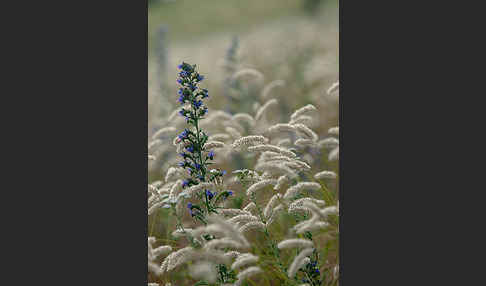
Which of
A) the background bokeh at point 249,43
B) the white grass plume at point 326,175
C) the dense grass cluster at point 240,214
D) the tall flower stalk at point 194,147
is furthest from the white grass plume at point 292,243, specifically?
the background bokeh at point 249,43

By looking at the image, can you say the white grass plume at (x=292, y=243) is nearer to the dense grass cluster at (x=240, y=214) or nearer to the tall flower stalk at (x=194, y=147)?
the dense grass cluster at (x=240, y=214)


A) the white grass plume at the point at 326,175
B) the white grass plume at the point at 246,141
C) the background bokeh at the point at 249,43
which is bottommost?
the white grass plume at the point at 326,175

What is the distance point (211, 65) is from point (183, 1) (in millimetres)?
3798

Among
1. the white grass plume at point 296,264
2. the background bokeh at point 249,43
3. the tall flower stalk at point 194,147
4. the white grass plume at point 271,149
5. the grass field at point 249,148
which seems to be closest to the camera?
the white grass plume at point 296,264

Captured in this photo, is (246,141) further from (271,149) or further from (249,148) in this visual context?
(271,149)

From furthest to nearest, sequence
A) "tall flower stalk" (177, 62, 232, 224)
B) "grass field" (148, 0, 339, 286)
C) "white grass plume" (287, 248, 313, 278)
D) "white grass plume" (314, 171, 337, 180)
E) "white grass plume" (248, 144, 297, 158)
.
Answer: "white grass plume" (314, 171, 337, 180), "tall flower stalk" (177, 62, 232, 224), "white grass plume" (248, 144, 297, 158), "grass field" (148, 0, 339, 286), "white grass plume" (287, 248, 313, 278)

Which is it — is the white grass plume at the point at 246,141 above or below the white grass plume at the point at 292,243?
above

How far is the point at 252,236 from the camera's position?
5.68 meters

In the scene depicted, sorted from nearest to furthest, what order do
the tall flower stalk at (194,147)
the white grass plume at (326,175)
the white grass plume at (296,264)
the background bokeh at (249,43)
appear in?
the white grass plume at (296,264) < the tall flower stalk at (194,147) < the white grass plume at (326,175) < the background bokeh at (249,43)

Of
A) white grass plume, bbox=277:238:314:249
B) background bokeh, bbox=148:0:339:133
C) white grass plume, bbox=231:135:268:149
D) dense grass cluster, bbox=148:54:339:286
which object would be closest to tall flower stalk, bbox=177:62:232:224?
dense grass cluster, bbox=148:54:339:286

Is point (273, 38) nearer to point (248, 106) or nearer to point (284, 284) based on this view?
point (248, 106)

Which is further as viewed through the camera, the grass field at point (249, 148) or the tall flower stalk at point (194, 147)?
the tall flower stalk at point (194, 147)

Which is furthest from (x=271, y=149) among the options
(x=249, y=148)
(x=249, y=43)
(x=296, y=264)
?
(x=249, y=43)

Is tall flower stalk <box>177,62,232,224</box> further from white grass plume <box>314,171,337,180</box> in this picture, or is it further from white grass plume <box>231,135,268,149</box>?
white grass plume <box>314,171,337,180</box>
